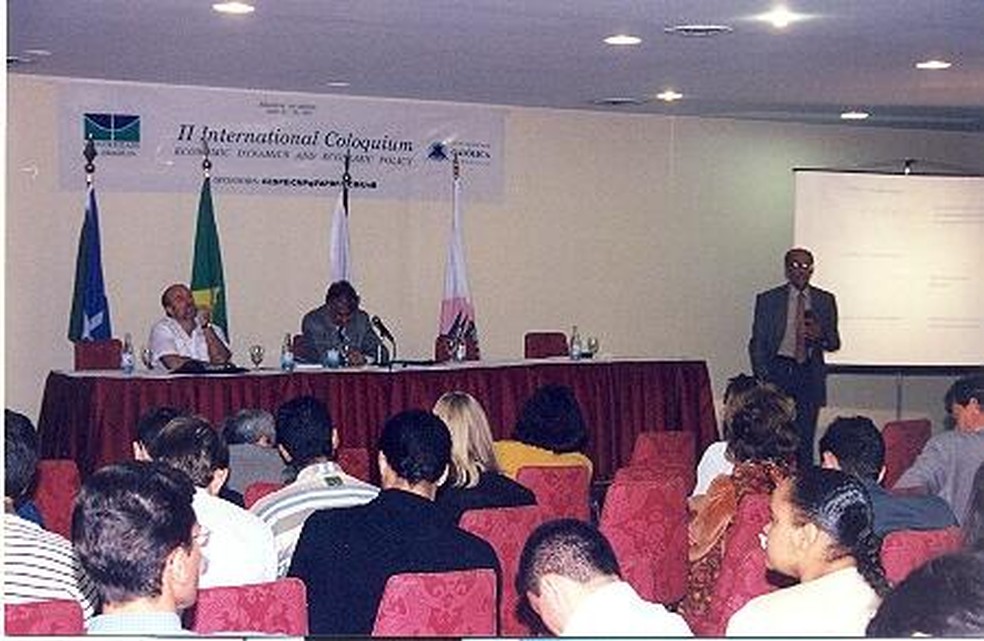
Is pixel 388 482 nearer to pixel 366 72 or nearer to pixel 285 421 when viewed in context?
pixel 285 421

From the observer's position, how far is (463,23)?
28.6 feet

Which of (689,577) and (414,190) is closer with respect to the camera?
(689,577)

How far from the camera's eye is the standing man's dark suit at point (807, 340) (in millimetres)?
12820

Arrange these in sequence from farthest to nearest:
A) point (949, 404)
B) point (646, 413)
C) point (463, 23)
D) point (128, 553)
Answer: point (646, 413), point (463, 23), point (949, 404), point (128, 553)

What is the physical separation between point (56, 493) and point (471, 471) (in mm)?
1536

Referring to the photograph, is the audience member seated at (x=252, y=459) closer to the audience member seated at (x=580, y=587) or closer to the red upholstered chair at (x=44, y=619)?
the audience member seated at (x=580, y=587)

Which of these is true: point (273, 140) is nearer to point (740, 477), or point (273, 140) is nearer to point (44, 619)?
point (740, 477)

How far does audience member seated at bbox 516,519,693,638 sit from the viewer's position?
3.82 m

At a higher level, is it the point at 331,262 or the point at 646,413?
the point at 331,262

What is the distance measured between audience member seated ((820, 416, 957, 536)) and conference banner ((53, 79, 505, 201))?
673 centimetres

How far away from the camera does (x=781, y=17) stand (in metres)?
8.49

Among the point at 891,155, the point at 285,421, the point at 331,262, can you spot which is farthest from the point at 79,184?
the point at 891,155

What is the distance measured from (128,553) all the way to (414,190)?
9449mm

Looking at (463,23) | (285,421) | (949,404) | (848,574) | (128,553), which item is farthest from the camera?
(463,23)
